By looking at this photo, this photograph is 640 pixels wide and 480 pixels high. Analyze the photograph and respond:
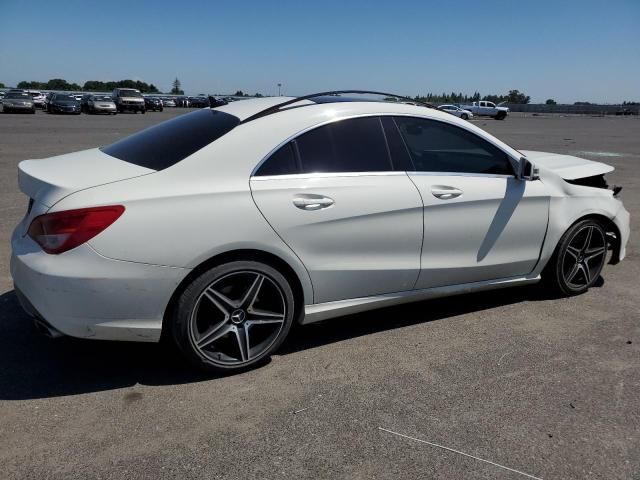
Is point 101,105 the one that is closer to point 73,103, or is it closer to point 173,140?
point 73,103

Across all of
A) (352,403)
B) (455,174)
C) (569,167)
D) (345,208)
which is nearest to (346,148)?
(345,208)

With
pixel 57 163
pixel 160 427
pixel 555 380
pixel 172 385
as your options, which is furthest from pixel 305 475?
pixel 57 163

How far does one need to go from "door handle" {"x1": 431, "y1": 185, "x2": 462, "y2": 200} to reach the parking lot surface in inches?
38.8

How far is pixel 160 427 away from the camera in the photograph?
275 centimetres

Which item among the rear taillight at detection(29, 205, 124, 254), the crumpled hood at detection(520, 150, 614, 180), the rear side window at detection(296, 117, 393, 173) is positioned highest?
the rear side window at detection(296, 117, 393, 173)

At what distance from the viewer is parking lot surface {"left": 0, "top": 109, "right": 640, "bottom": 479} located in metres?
2.52

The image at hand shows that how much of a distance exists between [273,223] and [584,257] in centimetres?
288

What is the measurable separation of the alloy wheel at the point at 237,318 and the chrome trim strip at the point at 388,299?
245mm

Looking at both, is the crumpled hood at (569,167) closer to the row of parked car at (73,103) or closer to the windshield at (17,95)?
the row of parked car at (73,103)

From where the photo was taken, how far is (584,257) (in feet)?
15.0

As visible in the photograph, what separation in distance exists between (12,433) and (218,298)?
47.5 inches

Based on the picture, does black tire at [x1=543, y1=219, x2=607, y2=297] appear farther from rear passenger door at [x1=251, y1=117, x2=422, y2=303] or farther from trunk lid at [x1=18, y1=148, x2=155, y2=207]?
trunk lid at [x1=18, y1=148, x2=155, y2=207]

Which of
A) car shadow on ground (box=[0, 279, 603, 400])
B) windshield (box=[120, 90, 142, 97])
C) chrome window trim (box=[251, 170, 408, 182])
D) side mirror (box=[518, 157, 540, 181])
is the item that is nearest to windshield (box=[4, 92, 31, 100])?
windshield (box=[120, 90, 142, 97])

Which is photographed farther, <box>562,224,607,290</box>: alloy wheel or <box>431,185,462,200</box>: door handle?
<box>562,224,607,290</box>: alloy wheel
